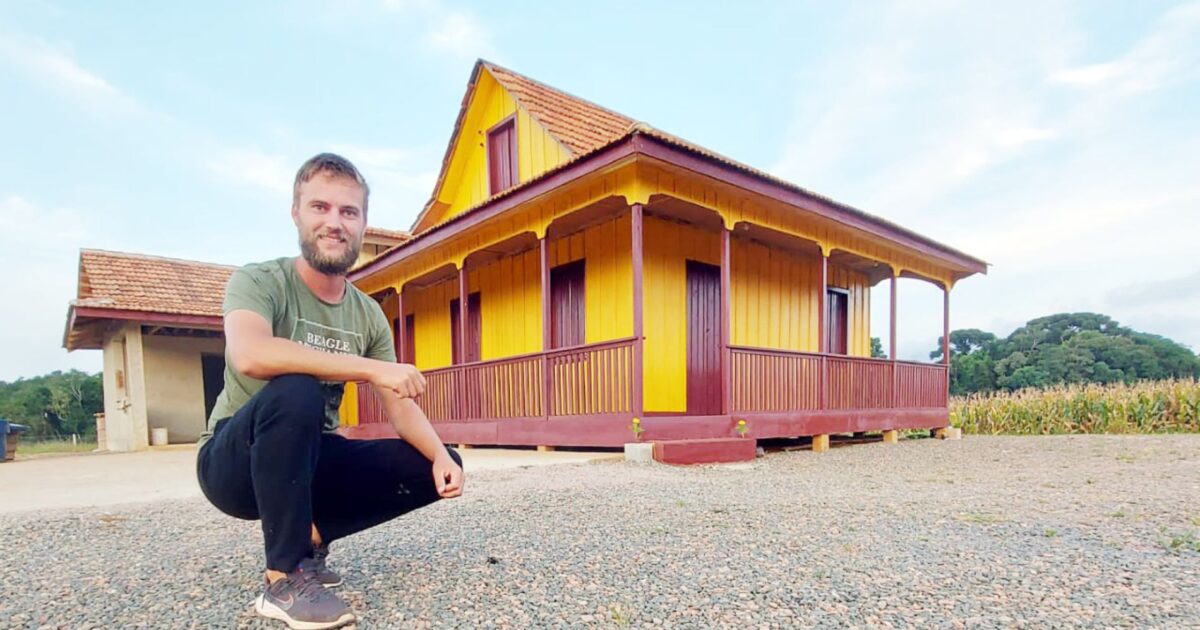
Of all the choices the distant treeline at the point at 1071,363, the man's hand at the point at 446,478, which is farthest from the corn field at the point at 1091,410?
the distant treeline at the point at 1071,363

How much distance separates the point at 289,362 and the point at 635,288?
4.79m

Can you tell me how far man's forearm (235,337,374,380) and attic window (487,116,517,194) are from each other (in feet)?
28.9

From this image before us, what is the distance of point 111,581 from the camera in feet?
7.14

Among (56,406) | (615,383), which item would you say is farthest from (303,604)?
(56,406)

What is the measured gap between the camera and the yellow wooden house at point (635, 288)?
656cm

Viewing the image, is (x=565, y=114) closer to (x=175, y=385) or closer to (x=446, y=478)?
(x=446, y=478)

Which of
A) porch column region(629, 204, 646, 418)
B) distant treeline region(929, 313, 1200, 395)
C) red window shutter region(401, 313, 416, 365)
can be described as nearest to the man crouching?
porch column region(629, 204, 646, 418)

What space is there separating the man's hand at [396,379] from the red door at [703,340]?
6.72m

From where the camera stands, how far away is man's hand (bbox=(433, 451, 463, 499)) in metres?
1.88

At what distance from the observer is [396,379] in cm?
170

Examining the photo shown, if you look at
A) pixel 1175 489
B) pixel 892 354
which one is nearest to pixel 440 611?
pixel 1175 489

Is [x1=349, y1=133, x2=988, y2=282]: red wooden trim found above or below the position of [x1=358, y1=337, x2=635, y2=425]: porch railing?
above

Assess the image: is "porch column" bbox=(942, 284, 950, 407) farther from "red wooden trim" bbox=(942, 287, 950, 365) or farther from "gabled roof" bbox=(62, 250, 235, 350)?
"gabled roof" bbox=(62, 250, 235, 350)

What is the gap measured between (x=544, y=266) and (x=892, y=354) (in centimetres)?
555
